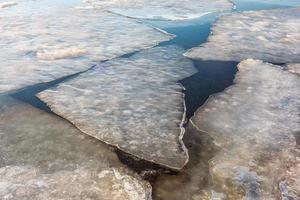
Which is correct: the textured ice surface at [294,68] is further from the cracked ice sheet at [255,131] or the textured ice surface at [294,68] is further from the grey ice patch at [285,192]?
the grey ice patch at [285,192]

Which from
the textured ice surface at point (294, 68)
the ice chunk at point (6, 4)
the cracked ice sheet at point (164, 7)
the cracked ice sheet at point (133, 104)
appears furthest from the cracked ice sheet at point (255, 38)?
the ice chunk at point (6, 4)

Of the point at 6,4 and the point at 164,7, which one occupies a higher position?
the point at 6,4

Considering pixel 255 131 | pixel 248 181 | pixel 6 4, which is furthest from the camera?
pixel 6 4

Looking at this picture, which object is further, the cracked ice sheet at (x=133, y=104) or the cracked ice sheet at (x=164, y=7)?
the cracked ice sheet at (x=164, y=7)

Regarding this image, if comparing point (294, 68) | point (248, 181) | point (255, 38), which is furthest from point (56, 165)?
point (255, 38)

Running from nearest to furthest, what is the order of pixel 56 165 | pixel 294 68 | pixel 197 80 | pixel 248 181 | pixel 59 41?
1. pixel 248 181
2. pixel 56 165
3. pixel 197 80
4. pixel 294 68
5. pixel 59 41

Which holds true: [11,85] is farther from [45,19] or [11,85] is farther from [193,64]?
[45,19]

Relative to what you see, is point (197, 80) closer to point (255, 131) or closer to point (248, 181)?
point (255, 131)
